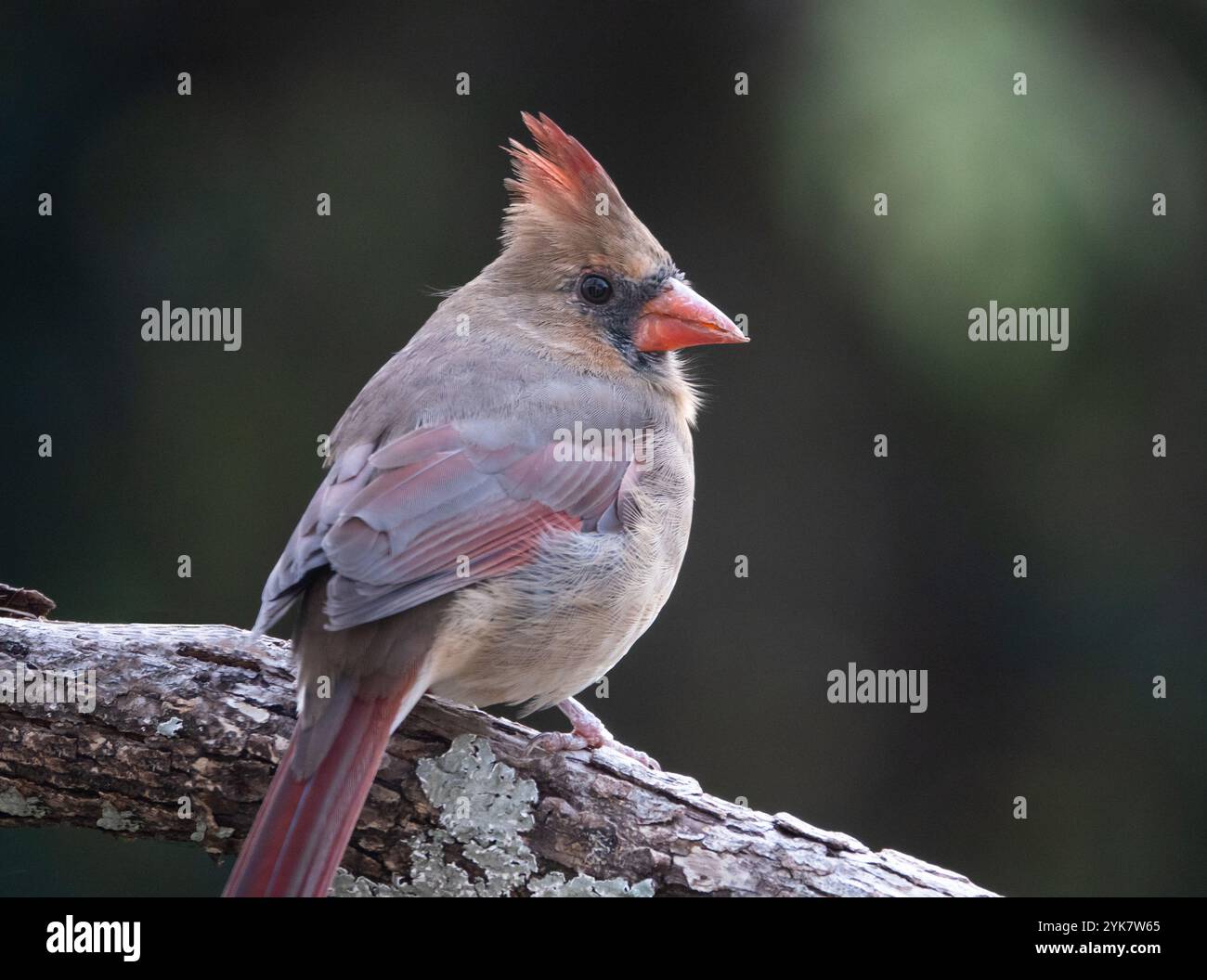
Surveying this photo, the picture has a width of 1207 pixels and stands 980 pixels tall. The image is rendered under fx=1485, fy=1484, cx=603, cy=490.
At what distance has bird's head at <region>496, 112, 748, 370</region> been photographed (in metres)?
3.70

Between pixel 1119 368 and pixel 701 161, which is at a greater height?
pixel 701 161

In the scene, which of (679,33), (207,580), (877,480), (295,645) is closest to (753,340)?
(877,480)

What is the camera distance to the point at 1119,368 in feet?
15.8

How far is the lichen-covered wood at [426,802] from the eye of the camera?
110 inches

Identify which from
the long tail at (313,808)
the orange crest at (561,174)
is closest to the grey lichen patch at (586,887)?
the long tail at (313,808)

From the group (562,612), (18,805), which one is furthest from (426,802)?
(18,805)

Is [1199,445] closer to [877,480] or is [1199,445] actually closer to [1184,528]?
[1184,528]

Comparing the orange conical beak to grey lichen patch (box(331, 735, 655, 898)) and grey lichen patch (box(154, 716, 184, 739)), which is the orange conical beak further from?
grey lichen patch (box(154, 716, 184, 739))

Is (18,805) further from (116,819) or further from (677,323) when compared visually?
(677,323)

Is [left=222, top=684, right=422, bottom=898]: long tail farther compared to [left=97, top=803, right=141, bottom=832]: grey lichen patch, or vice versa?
[left=97, top=803, right=141, bottom=832]: grey lichen patch

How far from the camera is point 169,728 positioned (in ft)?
9.52

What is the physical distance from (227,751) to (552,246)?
1534 millimetres

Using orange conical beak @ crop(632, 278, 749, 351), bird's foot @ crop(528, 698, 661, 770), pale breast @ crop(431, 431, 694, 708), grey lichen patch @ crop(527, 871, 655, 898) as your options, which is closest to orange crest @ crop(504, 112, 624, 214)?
orange conical beak @ crop(632, 278, 749, 351)

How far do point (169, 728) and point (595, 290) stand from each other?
4.98 ft
